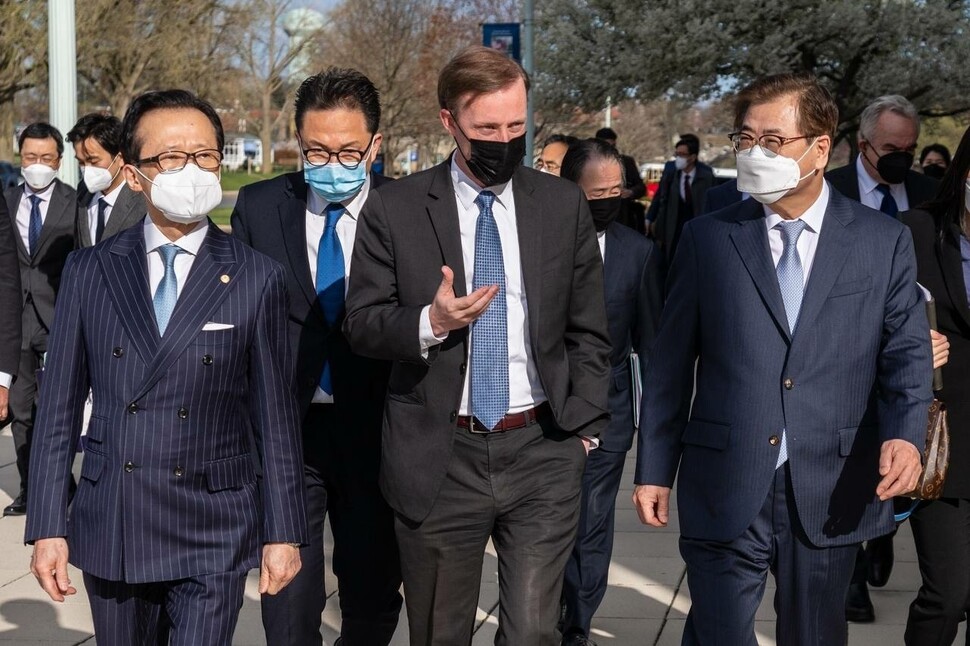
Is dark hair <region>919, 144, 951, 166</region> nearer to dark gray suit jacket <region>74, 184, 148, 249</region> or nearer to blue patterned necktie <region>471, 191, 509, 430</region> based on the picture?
dark gray suit jacket <region>74, 184, 148, 249</region>

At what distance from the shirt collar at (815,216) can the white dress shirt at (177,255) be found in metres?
1.59

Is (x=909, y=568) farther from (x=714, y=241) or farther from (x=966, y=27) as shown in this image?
(x=966, y=27)

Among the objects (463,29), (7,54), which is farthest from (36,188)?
(463,29)

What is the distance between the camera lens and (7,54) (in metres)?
29.7

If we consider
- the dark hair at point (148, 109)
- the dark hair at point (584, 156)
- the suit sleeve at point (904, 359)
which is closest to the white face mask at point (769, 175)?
the suit sleeve at point (904, 359)

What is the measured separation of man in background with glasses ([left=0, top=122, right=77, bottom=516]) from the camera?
838cm

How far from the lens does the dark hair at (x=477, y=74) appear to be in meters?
4.00

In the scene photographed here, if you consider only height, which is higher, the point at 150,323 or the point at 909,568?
the point at 150,323

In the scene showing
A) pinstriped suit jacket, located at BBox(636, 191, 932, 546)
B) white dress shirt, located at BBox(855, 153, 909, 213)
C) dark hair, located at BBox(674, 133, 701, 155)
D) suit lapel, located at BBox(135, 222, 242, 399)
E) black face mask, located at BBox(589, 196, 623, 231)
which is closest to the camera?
suit lapel, located at BBox(135, 222, 242, 399)

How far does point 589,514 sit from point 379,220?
81.4 inches

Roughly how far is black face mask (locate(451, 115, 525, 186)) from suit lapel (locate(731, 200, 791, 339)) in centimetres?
65

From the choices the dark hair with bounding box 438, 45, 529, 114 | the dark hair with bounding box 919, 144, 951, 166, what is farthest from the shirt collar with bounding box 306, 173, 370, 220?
the dark hair with bounding box 919, 144, 951, 166

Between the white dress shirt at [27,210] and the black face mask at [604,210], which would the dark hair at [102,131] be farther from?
the black face mask at [604,210]

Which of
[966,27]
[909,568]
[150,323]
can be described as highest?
[966,27]
